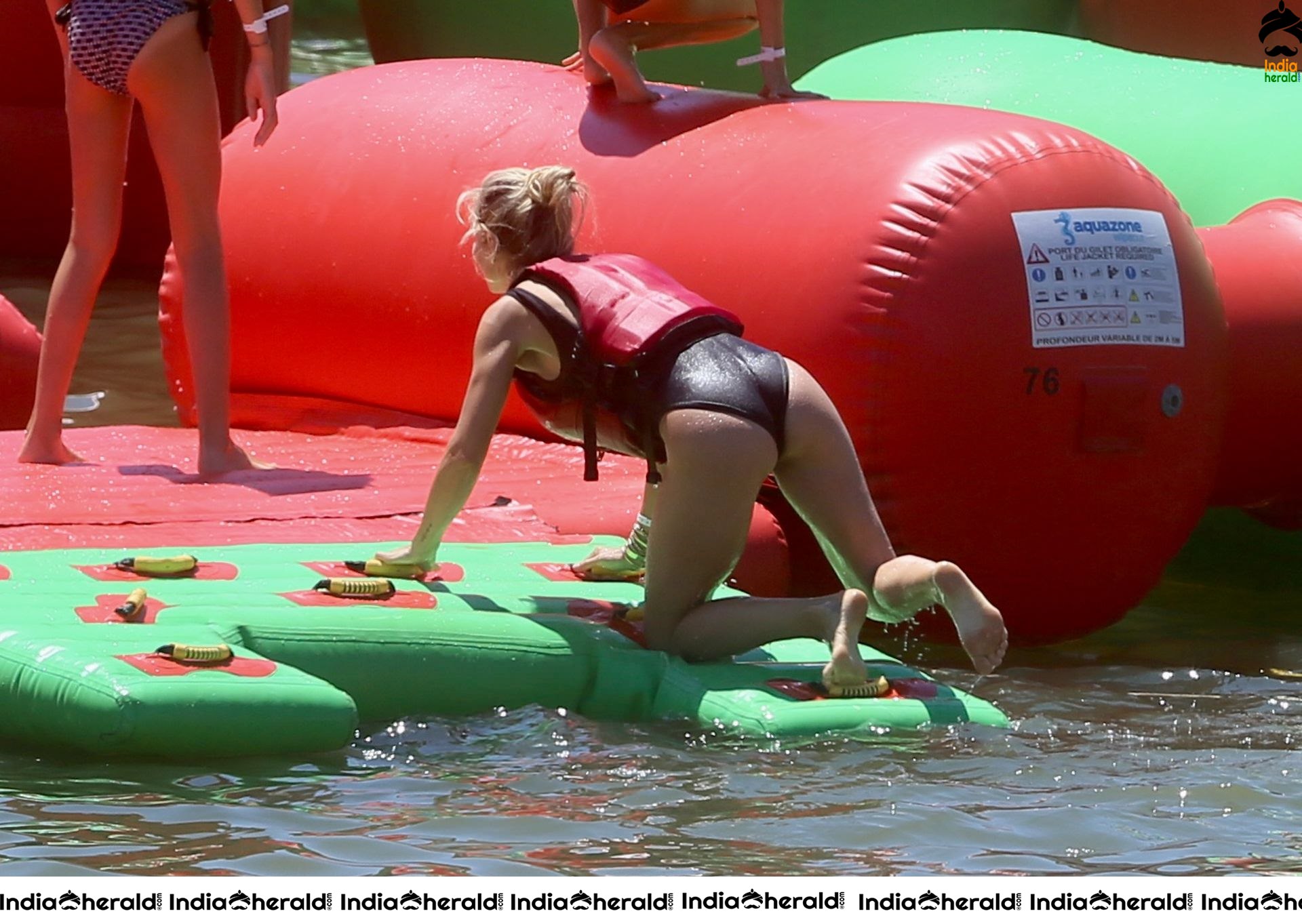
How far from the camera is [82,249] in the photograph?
13.5 ft

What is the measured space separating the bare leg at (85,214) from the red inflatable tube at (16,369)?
1.19 metres

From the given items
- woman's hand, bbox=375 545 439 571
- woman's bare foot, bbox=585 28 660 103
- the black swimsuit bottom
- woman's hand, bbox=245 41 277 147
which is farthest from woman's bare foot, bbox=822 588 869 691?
woman's bare foot, bbox=585 28 660 103

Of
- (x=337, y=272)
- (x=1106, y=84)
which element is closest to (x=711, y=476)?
(x=337, y=272)

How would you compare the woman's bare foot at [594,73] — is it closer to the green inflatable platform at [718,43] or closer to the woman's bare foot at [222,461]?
the woman's bare foot at [222,461]

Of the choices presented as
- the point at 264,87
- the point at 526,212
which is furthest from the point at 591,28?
the point at 526,212

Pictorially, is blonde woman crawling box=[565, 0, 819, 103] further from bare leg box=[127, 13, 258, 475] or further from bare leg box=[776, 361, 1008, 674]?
bare leg box=[776, 361, 1008, 674]

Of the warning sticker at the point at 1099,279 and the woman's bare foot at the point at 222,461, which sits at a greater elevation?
the warning sticker at the point at 1099,279

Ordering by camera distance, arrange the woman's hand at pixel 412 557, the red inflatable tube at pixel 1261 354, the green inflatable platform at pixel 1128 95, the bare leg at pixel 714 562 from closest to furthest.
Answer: the bare leg at pixel 714 562, the woman's hand at pixel 412 557, the red inflatable tube at pixel 1261 354, the green inflatable platform at pixel 1128 95

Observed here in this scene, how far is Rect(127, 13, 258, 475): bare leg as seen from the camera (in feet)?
13.0

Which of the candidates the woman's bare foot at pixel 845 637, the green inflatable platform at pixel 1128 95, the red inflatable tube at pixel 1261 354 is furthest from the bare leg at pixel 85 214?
the green inflatable platform at pixel 1128 95

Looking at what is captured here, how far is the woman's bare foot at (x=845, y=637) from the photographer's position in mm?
3162

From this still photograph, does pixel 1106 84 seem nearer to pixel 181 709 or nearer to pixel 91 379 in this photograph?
pixel 91 379

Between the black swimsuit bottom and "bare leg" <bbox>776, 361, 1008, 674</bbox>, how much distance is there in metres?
0.03
